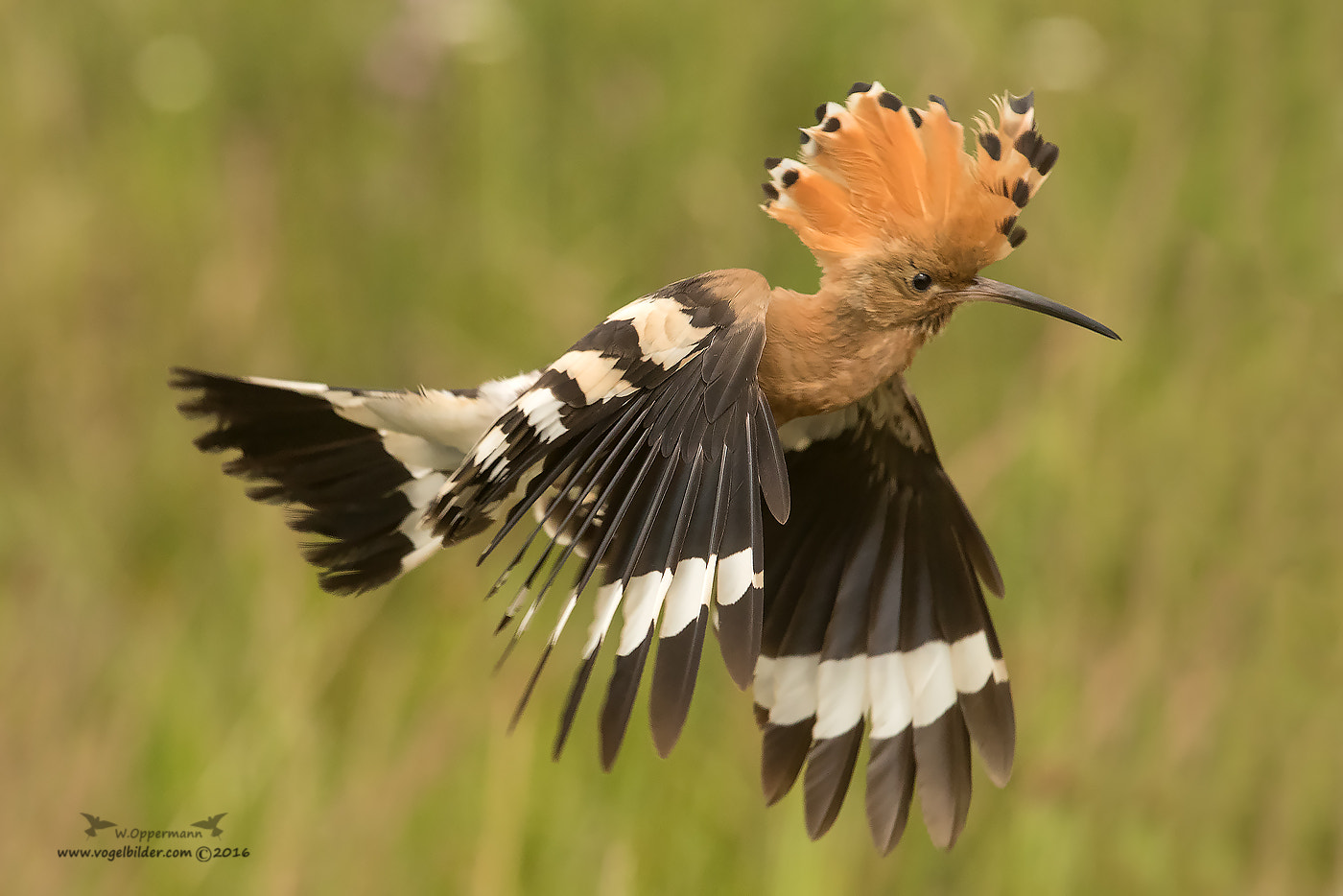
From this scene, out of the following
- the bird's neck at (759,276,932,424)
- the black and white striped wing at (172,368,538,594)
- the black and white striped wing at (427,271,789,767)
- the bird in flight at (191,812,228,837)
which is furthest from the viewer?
the bird in flight at (191,812,228,837)

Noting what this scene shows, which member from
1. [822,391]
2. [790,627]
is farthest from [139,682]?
[822,391]

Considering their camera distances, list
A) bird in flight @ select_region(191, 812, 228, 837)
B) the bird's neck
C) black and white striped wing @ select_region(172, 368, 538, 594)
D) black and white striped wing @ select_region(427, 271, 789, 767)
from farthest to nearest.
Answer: bird in flight @ select_region(191, 812, 228, 837)
black and white striped wing @ select_region(172, 368, 538, 594)
the bird's neck
black and white striped wing @ select_region(427, 271, 789, 767)

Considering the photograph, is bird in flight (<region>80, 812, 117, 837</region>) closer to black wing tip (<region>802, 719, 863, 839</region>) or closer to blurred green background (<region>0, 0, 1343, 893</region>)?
blurred green background (<region>0, 0, 1343, 893</region>)

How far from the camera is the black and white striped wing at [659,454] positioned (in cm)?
106

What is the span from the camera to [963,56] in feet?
7.82

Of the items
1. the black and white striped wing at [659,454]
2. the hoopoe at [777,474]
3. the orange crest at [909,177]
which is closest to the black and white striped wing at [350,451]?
the hoopoe at [777,474]

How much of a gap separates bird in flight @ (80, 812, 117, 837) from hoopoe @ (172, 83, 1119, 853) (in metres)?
0.66

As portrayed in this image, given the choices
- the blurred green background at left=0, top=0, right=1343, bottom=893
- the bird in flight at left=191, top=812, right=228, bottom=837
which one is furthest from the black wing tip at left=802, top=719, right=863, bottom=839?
the bird in flight at left=191, top=812, right=228, bottom=837

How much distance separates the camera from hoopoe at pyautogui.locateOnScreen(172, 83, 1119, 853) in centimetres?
107

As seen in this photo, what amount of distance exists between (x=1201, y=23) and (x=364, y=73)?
69.0 inches

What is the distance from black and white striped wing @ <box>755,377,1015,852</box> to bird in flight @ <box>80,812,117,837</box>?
0.92m

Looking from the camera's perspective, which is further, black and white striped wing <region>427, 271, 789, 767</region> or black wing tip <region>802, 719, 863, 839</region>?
black wing tip <region>802, 719, 863, 839</region>

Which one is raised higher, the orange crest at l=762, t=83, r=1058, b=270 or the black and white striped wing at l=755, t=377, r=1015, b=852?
the orange crest at l=762, t=83, r=1058, b=270

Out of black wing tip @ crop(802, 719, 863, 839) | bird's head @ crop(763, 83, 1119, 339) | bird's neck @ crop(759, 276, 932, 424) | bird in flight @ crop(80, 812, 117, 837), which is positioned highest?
bird's head @ crop(763, 83, 1119, 339)
